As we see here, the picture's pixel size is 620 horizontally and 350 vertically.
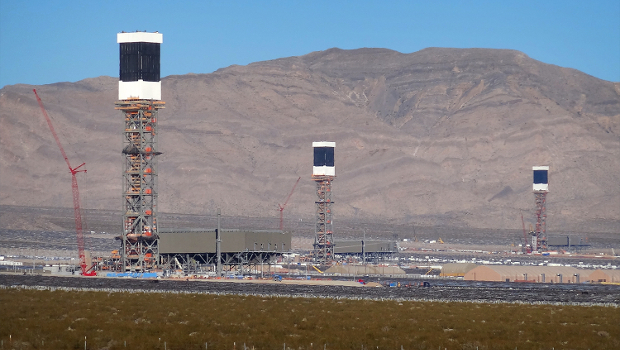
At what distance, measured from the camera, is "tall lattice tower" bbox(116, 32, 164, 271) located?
145 meters

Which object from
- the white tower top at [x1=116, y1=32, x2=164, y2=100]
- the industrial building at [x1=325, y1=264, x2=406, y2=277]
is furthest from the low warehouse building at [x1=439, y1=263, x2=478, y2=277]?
the white tower top at [x1=116, y1=32, x2=164, y2=100]

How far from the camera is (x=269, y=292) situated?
112438 mm

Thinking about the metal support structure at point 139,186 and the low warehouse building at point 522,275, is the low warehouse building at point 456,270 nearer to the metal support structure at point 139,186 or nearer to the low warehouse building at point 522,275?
the low warehouse building at point 522,275

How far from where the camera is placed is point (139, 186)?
147 meters

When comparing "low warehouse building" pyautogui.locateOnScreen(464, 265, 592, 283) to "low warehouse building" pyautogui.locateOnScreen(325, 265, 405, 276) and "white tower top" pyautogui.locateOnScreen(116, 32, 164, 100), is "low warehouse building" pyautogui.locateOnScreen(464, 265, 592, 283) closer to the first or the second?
"low warehouse building" pyautogui.locateOnScreen(325, 265, 405, 276)

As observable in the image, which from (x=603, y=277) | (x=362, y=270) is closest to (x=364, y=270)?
(x=362, y=270)

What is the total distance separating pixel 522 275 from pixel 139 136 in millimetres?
69614

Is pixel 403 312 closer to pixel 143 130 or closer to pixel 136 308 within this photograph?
pixel 136 308

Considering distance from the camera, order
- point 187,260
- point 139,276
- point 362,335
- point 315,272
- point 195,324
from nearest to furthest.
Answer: point 362,335
point 195,324
point 139,276
point 187,260
point 315,272

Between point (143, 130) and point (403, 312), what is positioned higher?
point (143, 130)

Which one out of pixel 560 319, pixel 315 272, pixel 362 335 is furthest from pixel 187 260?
pixel 362 335

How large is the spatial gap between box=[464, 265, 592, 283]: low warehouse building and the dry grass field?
65484 millimetres

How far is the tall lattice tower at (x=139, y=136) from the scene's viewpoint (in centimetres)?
14512

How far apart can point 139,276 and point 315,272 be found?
172 ft
